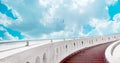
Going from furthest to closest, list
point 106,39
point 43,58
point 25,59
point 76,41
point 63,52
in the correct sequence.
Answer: point 106,39 → point 76,41 → point 63,52 → point 43,58 → point 25,59

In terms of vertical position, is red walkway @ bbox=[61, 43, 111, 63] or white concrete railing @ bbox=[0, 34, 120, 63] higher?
white concrete railing @ bbox=[0, 34, 120, 63]

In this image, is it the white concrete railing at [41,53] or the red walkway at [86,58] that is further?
the red walkway at [86,58]

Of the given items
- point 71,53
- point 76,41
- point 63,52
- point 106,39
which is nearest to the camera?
point 63,52

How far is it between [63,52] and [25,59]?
6667 mm

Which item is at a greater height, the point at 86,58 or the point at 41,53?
the point at 41,53

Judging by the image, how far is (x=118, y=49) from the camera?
1638 cm

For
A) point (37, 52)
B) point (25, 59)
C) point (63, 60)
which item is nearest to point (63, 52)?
point (63, 60)

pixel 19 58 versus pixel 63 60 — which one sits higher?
pixel 19 58

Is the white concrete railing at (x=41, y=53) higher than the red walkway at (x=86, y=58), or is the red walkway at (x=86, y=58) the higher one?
the white concrete railing at (x=41, y=53)

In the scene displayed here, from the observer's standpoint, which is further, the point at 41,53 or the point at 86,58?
the point at 86,58

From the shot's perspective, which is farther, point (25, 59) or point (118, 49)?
point (118, 49)

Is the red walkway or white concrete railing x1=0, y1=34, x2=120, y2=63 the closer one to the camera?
white concrete railing x1=0, y1=34, x2=120, y2=63

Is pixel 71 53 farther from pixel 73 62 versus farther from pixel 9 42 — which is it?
pixel 9 42

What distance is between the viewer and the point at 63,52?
1191 centimetres
